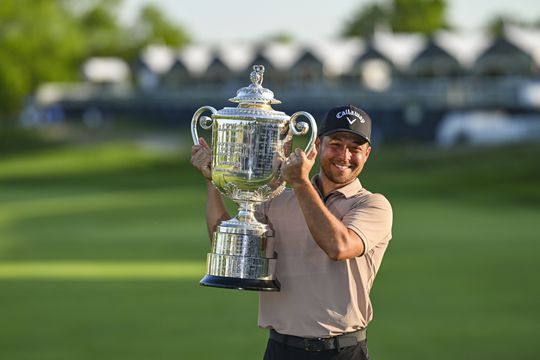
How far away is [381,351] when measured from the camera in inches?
481

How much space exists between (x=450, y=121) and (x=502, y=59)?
20.1 meters

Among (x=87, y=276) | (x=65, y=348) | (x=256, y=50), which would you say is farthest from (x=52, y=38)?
(x=65, y=348)

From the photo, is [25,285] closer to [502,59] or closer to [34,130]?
[34,130]

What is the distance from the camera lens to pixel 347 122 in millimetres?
5539

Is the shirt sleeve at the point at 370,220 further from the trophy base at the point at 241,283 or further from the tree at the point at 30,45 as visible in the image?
the tree at the point at 30,45

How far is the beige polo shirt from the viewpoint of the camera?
563 centimetres

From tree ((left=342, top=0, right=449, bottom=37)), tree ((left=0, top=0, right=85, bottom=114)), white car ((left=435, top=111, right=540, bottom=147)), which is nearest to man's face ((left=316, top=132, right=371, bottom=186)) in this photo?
white car ((left=435, top=111, right=540, bottom=147))

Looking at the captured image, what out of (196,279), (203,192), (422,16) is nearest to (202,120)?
(196,279)

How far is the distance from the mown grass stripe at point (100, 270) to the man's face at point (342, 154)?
41.4 feet

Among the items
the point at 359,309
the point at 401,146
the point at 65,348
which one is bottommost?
the point at 65,348

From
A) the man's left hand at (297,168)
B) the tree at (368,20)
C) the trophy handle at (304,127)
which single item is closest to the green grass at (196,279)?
the trophy handle at (304,127)

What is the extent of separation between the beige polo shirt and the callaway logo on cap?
0.30 metres

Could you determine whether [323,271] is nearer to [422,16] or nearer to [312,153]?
[312,153]

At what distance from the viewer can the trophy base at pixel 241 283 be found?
546 centimetres
